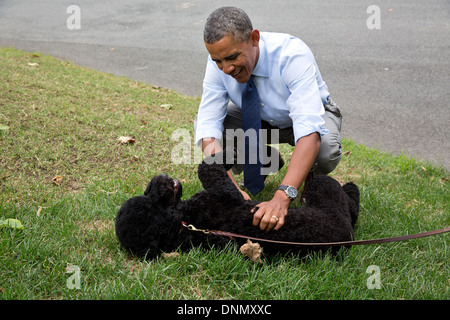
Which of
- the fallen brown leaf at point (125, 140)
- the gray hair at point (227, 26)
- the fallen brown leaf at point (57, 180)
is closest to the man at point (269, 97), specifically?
the gray hair at point (227, 26)

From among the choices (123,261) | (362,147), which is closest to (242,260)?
(123,261)

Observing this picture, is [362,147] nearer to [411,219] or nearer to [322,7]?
[411,219]

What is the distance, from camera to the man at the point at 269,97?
2.82m

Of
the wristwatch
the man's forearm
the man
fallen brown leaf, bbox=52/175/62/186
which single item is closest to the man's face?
the man

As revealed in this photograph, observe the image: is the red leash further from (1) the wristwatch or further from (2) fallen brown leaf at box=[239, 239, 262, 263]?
(1) the wristwatch

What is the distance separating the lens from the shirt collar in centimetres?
319

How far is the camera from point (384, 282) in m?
2.58

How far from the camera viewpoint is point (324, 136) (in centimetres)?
338

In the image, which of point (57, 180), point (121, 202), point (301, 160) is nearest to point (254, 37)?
point (301, 160)

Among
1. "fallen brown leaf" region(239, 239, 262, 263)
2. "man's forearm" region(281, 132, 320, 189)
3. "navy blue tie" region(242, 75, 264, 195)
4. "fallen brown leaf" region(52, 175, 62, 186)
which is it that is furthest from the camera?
"fallen brown leaf" region(52, 175, 62, 186)

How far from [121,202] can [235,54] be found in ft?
4.68

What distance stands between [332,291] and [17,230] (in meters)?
1.99

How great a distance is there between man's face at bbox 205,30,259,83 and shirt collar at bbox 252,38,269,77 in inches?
3.2

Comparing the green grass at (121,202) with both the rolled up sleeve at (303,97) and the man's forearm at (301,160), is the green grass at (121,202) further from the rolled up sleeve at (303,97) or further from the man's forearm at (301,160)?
the rolled up sleeve at (303,97)
